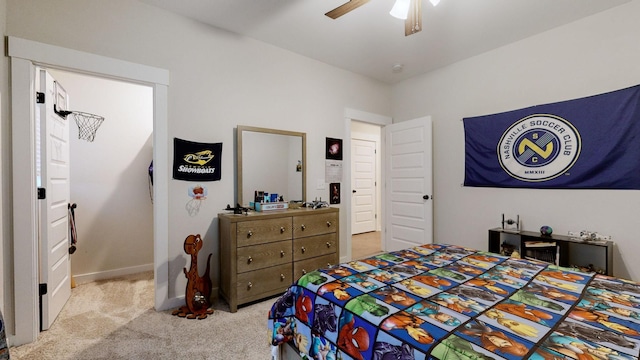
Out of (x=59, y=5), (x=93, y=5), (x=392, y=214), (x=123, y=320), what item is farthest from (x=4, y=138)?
(x=392, y=214)

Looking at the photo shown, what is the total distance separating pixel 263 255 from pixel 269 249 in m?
→ 0.08

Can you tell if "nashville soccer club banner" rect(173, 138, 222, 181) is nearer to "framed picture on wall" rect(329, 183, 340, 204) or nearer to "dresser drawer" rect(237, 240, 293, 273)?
"dresser drawer" rect(237, 240, 293, 273)

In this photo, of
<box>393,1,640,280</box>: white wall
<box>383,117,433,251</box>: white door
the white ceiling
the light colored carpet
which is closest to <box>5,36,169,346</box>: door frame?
the light colored carpet

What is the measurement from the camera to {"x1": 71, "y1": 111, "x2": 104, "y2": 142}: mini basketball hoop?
3.21 meters

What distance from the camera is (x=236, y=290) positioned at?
2.46 meters

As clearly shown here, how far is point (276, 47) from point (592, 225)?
3.78m

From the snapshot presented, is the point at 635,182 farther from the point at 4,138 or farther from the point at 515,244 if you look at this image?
the point at 4,138

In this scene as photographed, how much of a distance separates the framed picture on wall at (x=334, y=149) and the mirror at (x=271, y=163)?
0.42 meters

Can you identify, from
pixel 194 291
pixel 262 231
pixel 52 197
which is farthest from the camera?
pixel 262 231

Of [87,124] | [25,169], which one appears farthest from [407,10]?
[87,124]

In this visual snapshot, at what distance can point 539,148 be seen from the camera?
2.93m

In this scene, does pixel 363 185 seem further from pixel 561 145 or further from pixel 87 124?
pixel 87 124

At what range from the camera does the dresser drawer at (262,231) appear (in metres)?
2.48

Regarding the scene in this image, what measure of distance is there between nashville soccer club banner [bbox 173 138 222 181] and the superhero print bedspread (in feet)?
5.56
